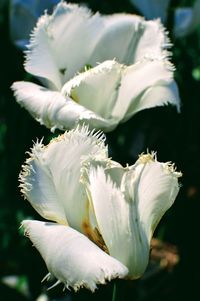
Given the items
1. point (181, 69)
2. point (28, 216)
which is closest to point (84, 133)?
point (28, 216)

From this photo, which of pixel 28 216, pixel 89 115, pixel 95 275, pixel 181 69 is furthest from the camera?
pixel 181 69

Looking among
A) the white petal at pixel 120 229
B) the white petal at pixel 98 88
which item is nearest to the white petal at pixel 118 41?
the white petal at pixel 98 88

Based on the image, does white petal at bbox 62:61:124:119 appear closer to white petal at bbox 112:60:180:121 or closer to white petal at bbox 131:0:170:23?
white petal at bbox 112:60:180:121

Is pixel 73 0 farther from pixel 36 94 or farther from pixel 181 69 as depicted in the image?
pixel 36 94

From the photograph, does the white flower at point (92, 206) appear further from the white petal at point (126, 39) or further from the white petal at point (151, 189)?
the white petal at point (126, 39)

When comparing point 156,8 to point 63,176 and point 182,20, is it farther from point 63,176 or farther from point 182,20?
point 63,176

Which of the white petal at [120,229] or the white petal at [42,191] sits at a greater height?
the white petal at [42,191]

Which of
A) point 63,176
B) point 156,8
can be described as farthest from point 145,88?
point 156,8

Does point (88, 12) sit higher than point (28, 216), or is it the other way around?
point (88, 12)
